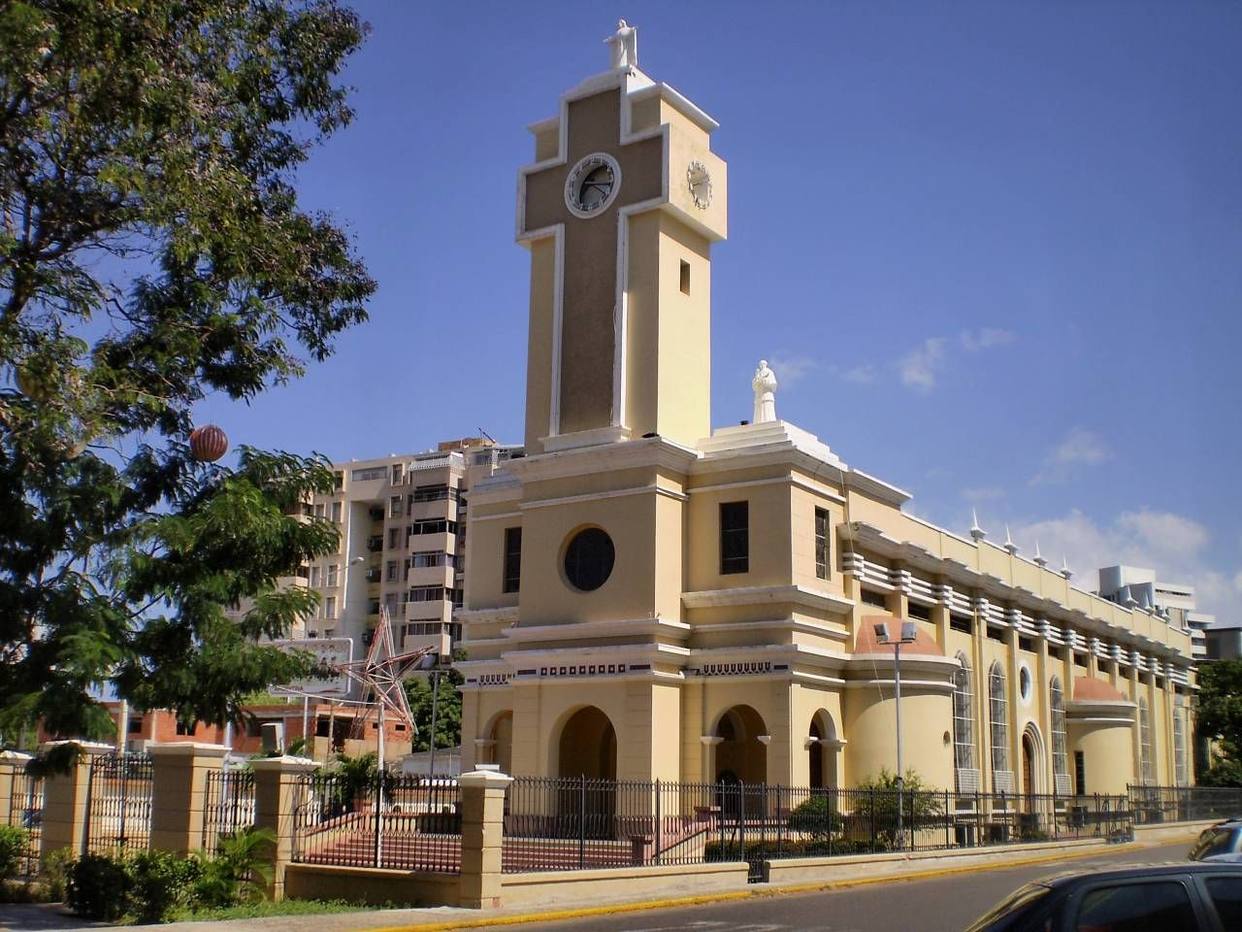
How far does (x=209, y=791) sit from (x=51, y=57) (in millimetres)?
10780

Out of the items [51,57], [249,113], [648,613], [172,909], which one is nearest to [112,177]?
[51,57]

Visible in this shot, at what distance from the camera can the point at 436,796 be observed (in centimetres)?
1997

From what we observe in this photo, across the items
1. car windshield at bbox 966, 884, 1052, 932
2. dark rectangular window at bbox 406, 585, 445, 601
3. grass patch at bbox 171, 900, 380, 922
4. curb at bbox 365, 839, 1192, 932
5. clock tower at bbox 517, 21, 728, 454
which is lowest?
curb at bbox 365, 839, 1192, 932

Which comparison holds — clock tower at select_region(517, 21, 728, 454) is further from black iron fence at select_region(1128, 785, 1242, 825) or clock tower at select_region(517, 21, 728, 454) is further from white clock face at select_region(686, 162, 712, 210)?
black iron fence at select_region(1128, 785, 1242, 825)

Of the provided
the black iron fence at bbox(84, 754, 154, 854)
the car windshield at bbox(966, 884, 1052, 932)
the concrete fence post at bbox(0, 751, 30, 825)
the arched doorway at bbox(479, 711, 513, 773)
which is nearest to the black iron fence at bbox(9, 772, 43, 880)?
the concrete fence post at bbox(0, 751, 30, 825)

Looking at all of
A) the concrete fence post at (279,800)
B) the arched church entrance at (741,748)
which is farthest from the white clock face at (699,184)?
the concrete fence post at (279,800)

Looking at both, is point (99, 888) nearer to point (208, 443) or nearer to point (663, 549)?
point (208, 443)

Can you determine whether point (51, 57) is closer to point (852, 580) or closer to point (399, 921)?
point (399, 921)

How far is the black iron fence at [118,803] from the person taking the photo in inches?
810

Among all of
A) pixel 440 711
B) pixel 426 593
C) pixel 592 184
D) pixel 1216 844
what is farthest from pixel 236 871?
pixel 426 593

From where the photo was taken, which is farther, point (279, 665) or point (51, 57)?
point (279, 665)

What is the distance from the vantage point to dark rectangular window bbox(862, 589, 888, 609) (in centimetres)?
3616

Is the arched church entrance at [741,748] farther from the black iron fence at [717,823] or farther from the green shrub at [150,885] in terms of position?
the green shrub at [150,885]

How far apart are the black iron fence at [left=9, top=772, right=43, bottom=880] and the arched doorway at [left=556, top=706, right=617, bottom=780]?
14850mm
